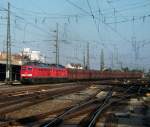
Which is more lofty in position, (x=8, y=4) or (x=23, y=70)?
(x=8, y=4)

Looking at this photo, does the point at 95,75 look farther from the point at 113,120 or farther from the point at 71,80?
the point at 113,120

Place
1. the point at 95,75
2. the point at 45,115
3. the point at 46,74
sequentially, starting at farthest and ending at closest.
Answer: the point at 95,75
the point at 46,74
the point at 45,115

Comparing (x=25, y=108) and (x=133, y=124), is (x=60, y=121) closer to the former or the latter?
(x=133, y=124)

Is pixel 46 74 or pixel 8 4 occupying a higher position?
pixel 8 4

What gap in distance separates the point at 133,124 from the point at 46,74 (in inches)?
1637

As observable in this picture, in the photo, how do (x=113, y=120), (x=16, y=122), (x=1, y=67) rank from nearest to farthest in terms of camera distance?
(x=16, y=122) → (x=113, y=120) → (x=1, y=67)

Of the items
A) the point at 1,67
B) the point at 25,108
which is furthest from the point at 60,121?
the point at 1,67

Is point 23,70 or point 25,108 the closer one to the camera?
point 25,108

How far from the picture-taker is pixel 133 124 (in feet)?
44.2

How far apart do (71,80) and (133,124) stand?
186 ft

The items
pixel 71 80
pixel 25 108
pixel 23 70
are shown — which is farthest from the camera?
pixel 71 80

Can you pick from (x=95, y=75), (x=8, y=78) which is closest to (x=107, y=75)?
(x=95, y=75)

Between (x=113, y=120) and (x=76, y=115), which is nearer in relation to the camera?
(x=113, y=120)

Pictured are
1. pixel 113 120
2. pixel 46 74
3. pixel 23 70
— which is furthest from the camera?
pixel 46 74
